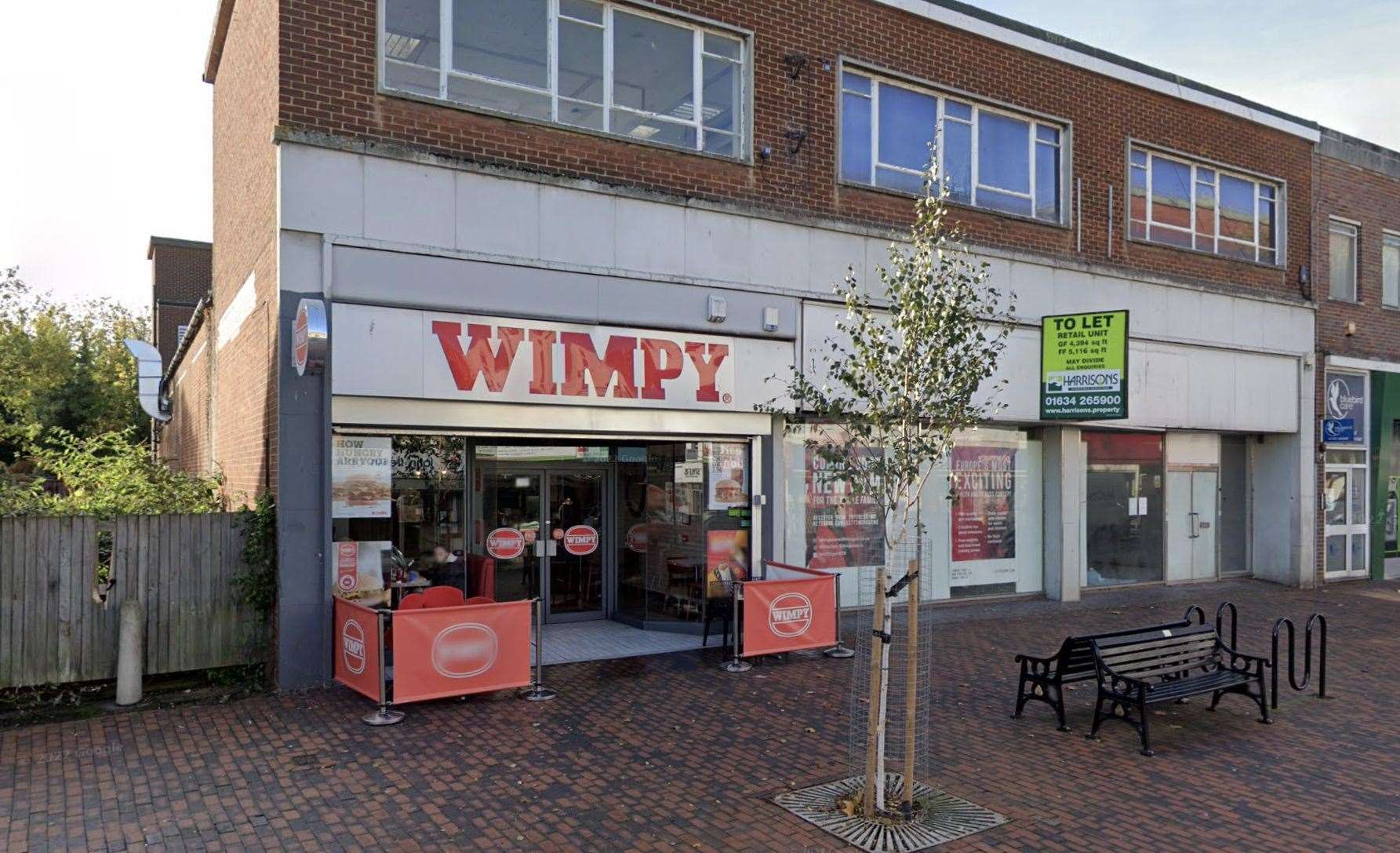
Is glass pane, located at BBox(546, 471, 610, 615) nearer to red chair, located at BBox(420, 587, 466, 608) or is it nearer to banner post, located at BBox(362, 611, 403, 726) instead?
red chair, located at BBox(420, 587, 466, 608)

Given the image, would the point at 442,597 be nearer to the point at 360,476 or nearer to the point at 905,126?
the point at 360,476

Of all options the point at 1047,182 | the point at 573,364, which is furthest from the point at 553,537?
the point at 1047,182

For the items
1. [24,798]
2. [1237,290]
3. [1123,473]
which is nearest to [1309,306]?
[1237,290]

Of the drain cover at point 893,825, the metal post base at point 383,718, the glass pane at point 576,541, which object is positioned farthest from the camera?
the glass pane at point 576,541

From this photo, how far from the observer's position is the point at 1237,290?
16.8 meters

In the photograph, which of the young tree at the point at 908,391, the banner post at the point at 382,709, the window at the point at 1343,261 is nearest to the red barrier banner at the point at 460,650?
the banner post at the point at 382,709

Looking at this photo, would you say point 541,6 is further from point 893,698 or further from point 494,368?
point 893,698

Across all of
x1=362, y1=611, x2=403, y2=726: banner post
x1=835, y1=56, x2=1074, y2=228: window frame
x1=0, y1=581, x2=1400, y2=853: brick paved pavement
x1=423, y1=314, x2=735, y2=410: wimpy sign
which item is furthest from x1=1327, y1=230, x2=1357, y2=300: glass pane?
x1=362, y1=611, x2=403, y2=726: banner post

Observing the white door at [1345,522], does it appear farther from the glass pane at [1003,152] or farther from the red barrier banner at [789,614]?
the red barrier banner at [789,614]

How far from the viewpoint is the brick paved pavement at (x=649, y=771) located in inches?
223

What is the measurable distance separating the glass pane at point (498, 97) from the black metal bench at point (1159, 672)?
7608mm

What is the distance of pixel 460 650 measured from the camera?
815cm

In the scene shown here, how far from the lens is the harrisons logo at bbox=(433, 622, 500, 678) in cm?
808

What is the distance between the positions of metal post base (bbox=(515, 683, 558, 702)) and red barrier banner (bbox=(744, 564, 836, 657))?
2056 millimetres
